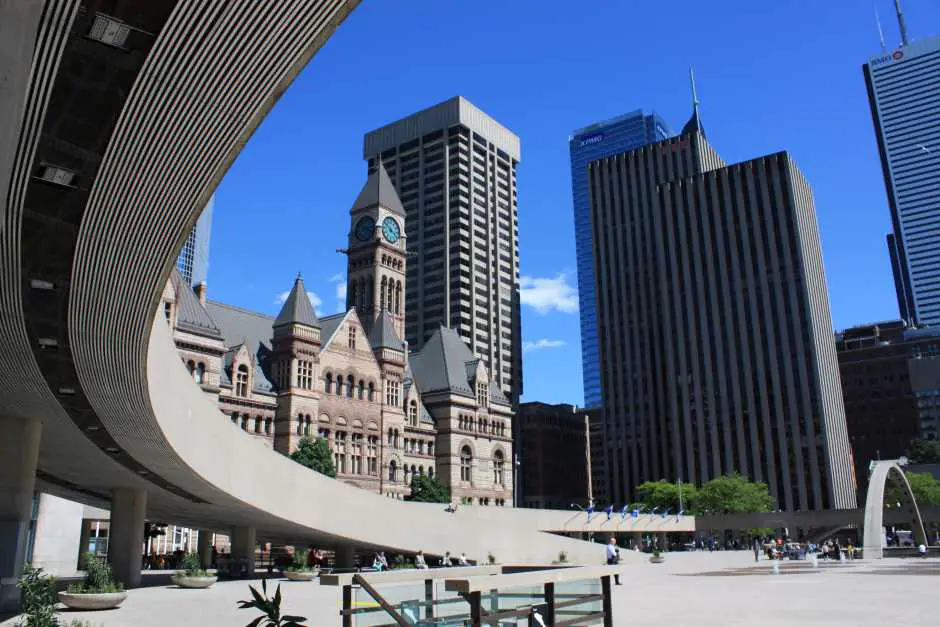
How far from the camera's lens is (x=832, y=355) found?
4968 inches

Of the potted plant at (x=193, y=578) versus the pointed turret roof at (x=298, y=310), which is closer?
the potted plant at (x=193, y=578)

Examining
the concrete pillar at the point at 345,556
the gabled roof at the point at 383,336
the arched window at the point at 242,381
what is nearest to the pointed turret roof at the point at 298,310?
the arched window at the point at 242,381

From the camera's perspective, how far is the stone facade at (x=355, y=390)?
6738 cm

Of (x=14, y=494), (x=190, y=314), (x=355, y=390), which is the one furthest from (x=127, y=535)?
(x=355, y=390)

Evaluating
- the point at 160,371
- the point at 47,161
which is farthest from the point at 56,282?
the point at 160,371

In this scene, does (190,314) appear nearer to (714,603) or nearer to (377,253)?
(377,253)

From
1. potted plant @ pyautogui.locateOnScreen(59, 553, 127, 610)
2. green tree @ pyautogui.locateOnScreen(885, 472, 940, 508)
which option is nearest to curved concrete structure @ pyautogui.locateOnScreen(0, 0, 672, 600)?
potted plant @ pyautogui.locateOnScreen(59, 553, 127, 610)

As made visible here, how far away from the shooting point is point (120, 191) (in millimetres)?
10203

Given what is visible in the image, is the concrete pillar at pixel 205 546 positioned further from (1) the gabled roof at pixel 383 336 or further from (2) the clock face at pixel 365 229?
(2) the clock face at pixel 365 229

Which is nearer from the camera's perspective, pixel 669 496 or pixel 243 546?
pixel 243 546

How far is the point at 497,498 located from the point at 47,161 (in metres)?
88.7

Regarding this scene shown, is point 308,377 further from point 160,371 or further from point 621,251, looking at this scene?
point 621,251

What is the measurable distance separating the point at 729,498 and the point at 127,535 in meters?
76.4

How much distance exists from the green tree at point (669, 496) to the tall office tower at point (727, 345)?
21535mm
